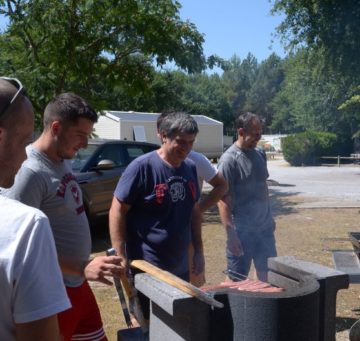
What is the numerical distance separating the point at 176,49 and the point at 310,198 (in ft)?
21.1

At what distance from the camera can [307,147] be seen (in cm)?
3189

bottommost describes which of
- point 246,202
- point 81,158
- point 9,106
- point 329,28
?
point 246,202

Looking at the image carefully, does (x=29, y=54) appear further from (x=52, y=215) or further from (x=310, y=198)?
(x=310, y=198)

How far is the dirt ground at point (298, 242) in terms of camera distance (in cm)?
520

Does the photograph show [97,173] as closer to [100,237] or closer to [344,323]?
[100,237]

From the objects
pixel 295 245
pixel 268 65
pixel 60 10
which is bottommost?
pixel 295 245

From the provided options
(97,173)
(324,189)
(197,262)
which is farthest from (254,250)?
(324,189)

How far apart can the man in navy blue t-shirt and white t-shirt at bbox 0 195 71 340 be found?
1987 millimetres

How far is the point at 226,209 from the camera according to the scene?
179 inches

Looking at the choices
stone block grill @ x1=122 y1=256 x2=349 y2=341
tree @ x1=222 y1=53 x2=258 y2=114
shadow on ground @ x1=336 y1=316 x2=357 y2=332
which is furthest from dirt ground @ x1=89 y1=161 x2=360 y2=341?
tree @ x1=222 y1=53 x2=258 y2=114

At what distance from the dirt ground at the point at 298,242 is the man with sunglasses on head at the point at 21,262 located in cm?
359

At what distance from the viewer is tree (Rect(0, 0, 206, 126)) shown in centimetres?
871

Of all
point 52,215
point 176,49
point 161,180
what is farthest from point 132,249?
point 176,49

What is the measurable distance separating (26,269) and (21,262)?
0.06ft
